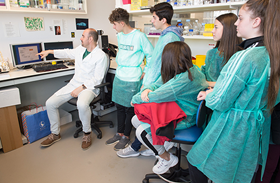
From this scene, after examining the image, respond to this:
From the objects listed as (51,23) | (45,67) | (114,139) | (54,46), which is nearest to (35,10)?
(51,23)

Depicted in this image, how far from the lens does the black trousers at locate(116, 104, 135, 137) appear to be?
7.55 feet

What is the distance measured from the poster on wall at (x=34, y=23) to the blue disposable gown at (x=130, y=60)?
50.0 inches

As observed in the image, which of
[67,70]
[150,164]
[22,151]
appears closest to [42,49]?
[67,70]

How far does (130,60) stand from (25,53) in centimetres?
145

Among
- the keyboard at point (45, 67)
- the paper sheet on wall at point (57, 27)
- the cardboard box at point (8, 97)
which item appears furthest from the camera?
the paper sheet on wall at point (57, 27)

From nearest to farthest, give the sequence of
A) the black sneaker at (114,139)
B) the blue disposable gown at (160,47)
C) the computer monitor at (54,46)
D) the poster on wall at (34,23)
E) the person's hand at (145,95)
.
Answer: the person's hand at (145,95) → the blue disposable gown at (160,47) → the black sneaker at (114,139) → the poster on wall at (34,23) → the computer monitor at (54,46)

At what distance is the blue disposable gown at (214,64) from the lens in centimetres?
159

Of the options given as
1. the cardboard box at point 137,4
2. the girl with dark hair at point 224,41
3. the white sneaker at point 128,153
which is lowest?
the white sneaker at point 128,153

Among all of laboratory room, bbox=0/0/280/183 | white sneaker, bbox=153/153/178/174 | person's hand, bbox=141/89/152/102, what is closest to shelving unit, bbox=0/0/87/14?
laboratory room, bbox=0/0/280/183

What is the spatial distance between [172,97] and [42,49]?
2.15 meters

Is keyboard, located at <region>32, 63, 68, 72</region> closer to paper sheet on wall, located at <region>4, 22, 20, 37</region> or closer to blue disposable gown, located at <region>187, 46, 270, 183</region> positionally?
paper sheet on wall, located at <region>4, 22, 20, 37</region>

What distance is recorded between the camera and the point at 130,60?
2.17m

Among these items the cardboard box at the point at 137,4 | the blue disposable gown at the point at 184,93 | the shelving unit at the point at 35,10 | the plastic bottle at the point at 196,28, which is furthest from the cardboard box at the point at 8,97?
the plastic bottle at the point at 196,28

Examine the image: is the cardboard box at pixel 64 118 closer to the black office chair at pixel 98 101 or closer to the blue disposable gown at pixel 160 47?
the black office chair at pixel 98 101
